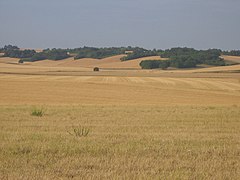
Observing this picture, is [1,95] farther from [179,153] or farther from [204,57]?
[204,57]

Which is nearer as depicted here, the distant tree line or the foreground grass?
the foreground grass

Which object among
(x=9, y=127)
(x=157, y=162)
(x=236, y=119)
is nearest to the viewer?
(x=157, y=162)

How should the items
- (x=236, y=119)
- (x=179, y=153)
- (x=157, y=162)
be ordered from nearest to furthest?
(x=157, y=162) < (x=179, y=153) < (x=236, y=119)

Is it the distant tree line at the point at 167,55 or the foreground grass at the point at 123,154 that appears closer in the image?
the foreground grass at the point at 123,154

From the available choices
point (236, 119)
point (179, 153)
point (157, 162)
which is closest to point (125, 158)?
point (157, 162)

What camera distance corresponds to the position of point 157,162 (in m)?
7.64

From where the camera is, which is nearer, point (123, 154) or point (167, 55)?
point (123, 154)

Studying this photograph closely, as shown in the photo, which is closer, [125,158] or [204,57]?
[125,158]

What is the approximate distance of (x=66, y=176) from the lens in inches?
262

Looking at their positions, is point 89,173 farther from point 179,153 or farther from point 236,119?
point 236,119

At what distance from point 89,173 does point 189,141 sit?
13.2 feet

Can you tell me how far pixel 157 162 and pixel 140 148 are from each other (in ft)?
4.48

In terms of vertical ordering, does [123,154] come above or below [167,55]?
below

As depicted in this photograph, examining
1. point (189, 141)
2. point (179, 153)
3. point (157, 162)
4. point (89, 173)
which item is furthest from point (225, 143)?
point (89, 173)
